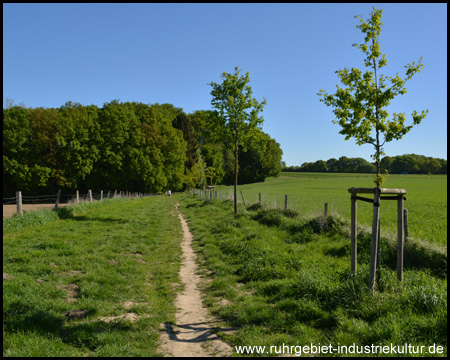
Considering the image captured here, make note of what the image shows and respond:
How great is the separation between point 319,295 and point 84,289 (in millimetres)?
5095

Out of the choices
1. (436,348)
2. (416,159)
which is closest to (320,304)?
(436,348)

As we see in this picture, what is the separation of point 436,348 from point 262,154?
87.7 m

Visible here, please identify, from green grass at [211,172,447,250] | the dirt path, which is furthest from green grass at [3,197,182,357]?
green grass at [211,172,447,250]

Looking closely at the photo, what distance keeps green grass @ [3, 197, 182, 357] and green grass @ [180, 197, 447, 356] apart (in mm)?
1384

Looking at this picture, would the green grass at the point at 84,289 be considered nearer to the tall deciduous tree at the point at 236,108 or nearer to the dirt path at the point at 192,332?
the dirt path at the point at 192,332

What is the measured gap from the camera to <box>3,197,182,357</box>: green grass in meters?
4.61

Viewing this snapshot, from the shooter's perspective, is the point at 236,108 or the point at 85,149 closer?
the point at 236,108

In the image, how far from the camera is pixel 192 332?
17.1 feet

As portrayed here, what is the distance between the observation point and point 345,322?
487cm

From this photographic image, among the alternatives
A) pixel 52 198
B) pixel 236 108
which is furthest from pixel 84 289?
pixel 52 198

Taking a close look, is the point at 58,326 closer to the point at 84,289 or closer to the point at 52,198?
the point at 84,289

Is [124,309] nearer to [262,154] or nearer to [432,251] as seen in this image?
[432,251]

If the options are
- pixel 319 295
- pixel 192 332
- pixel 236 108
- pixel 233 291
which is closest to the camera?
pixel 192 332

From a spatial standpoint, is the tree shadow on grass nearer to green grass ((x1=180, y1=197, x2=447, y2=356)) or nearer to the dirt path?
the dirt path
